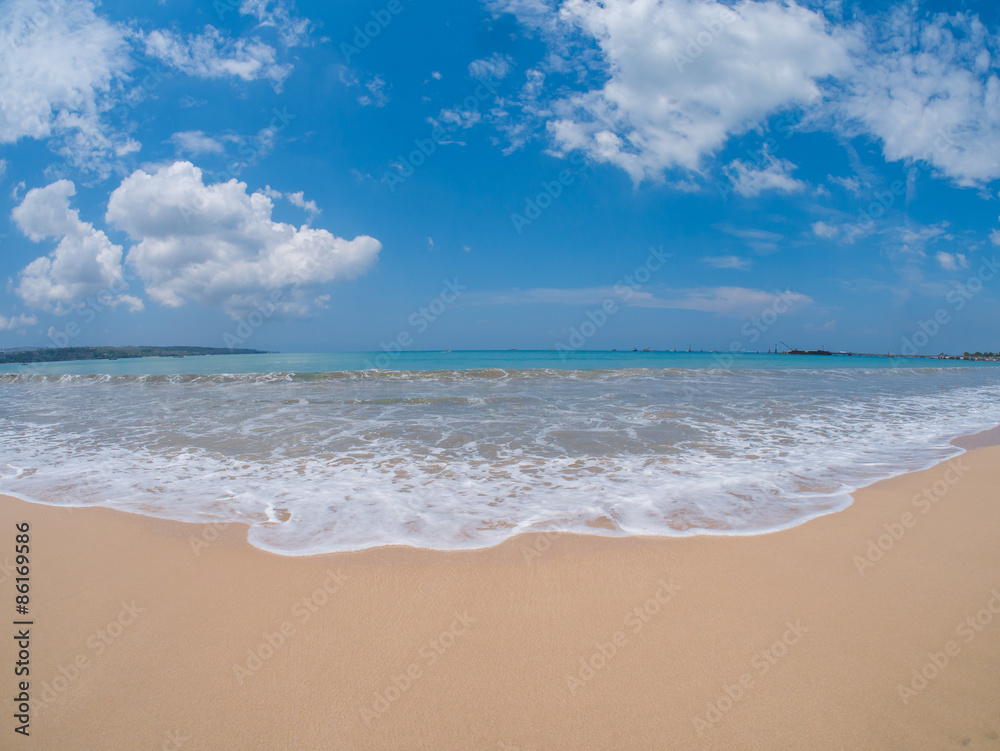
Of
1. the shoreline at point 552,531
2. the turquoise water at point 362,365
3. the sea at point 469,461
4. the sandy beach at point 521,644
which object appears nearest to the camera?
the sandy beach at point 521,644

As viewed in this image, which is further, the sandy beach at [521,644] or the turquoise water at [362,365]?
the turquoise water at [362,365]

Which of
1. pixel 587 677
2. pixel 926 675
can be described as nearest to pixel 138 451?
pixel 587 677

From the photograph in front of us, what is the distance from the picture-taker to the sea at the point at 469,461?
4637mm

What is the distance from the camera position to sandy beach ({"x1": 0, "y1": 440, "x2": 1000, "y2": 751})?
7.07 feet

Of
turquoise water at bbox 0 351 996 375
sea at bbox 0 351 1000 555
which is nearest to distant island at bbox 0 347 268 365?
turquoise water at bbox 0 351 996 375

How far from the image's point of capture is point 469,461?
23.4ft

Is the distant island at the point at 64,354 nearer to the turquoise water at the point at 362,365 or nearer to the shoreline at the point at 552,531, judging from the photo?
the turquoise water at the point at 362,365

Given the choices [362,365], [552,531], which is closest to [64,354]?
[362,365]

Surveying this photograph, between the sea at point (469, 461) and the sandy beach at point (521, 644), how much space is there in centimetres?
62

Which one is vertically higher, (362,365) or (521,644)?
(362,365)

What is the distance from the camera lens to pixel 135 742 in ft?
6.94

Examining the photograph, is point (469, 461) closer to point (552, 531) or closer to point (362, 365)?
point (552, 531)

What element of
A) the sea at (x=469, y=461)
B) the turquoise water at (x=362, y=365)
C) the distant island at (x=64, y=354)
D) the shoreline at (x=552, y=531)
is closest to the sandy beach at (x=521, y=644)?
the shoreline at (x=552, y=531)

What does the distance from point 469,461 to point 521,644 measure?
14.7 feet
